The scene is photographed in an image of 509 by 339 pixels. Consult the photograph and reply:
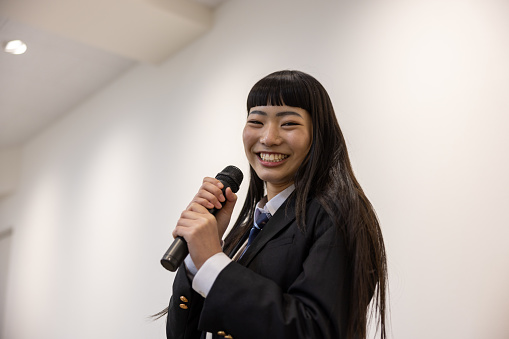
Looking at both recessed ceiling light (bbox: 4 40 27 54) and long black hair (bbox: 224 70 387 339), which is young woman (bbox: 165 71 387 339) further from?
recessed ceiling light (bbox: 4 40 27 54)

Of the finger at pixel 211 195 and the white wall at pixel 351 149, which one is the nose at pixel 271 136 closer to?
the finger at pixel 211 195

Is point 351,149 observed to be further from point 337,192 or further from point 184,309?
point 184,309

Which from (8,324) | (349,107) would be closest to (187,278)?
(349,107)

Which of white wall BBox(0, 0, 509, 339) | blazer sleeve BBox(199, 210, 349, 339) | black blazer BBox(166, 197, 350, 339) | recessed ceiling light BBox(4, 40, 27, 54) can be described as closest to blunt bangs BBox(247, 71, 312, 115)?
black blazer BBox(166, 197, 350, 339)

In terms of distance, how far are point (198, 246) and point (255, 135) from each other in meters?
0.38

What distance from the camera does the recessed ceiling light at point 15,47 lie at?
450cm

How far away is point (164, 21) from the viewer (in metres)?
3.82

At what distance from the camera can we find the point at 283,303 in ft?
3.63

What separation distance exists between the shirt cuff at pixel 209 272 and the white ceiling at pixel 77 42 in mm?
2808

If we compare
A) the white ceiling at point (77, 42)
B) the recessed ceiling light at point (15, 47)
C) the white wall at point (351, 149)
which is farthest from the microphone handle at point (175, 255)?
the recessed ceiling light at point (15, 47)

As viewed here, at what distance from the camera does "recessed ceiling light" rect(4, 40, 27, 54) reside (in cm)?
450

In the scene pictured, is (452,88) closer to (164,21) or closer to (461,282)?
(461,282)

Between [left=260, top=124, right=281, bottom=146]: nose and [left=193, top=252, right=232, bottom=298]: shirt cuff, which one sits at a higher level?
[left=260, top=124, right=281, bottom=146]: nose

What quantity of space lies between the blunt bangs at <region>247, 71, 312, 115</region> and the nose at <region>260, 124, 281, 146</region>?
66 millimetres
